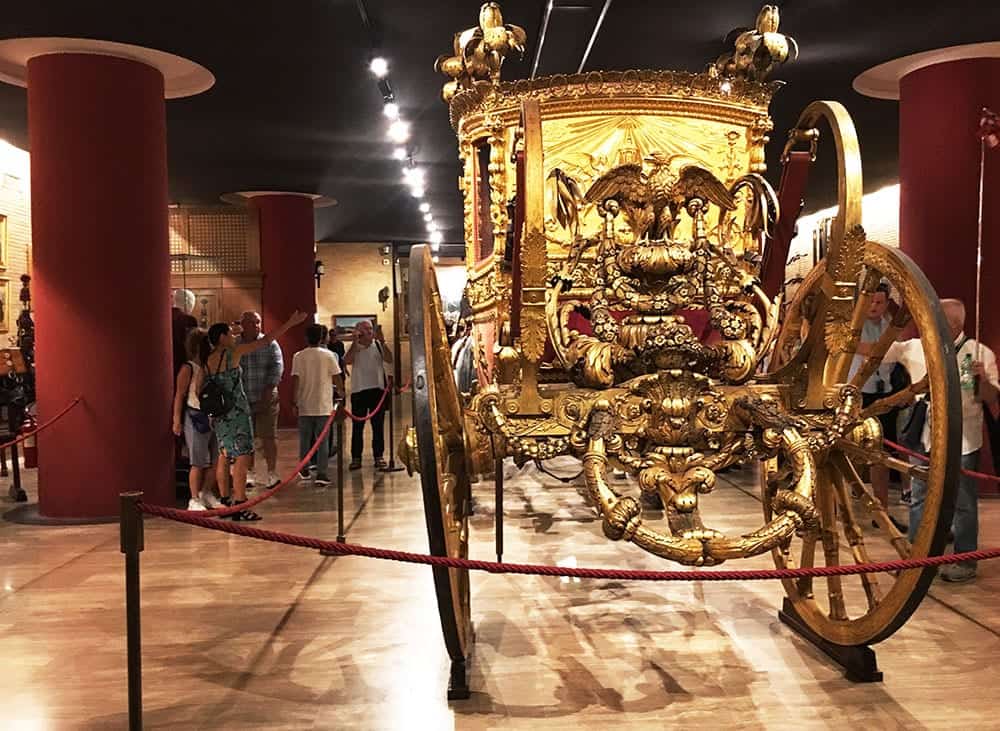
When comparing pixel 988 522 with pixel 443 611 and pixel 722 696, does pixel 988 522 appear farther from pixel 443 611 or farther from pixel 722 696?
pixel 443 611

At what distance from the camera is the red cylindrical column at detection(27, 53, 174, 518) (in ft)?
20.3

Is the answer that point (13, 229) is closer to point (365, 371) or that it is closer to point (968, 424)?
point (365, 371)

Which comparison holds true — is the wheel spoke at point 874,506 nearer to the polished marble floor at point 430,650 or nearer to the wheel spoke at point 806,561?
the wheel spoke at point 806,561

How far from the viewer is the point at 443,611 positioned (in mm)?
2920

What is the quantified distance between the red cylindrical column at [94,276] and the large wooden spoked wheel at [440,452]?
11.9 ft

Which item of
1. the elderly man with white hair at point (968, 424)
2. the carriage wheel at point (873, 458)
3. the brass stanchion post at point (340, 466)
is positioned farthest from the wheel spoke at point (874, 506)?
the brass stanchion post at point (340, 466)

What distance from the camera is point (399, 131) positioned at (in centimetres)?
875

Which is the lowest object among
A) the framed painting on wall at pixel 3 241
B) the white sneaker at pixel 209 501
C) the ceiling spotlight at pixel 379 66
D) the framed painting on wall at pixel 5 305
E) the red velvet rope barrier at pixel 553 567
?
the white sneaker at pixel 209 501

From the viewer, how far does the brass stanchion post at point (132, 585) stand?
7.91ft

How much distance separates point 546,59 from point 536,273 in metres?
4.45

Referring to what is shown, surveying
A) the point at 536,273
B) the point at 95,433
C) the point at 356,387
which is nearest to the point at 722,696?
the point at 536,273

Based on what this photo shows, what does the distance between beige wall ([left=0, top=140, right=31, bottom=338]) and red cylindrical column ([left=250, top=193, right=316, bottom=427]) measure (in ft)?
10.0

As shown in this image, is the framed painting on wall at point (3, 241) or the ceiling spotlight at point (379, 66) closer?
the ceiling spotlight at point (379, 66)

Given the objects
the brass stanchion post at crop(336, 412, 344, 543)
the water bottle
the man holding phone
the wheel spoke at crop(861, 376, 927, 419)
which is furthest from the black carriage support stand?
the man holding phone
